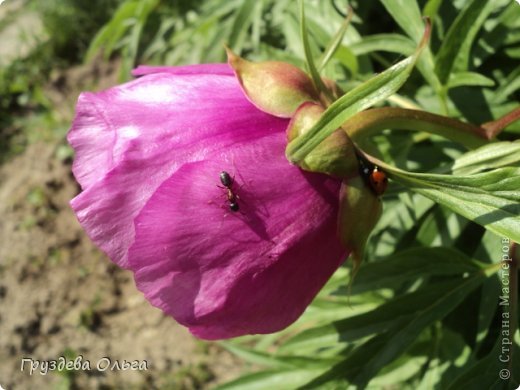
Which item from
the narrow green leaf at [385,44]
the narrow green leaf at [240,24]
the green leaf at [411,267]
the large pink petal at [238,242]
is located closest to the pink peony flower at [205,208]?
the large pink petal at [238,242]

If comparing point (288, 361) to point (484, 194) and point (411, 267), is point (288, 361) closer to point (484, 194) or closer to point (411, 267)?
point (411, 267)

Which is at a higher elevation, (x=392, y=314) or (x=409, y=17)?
(x=409, y=17)

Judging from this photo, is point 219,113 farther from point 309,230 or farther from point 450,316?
point 450,316

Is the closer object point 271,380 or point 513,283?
point 513,283

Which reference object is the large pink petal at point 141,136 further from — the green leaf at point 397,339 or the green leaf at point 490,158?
the green leaf at point 397,339

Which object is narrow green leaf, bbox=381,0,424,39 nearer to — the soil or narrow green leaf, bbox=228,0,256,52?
narrow green leaf, bbox=228,0,256,52

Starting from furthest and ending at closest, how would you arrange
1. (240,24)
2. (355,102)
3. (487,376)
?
1. (240,24)
2. (487,376)
3. (355,102)

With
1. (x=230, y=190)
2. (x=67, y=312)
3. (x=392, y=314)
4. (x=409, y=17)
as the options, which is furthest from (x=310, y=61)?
Result: (x=67, y=312)
